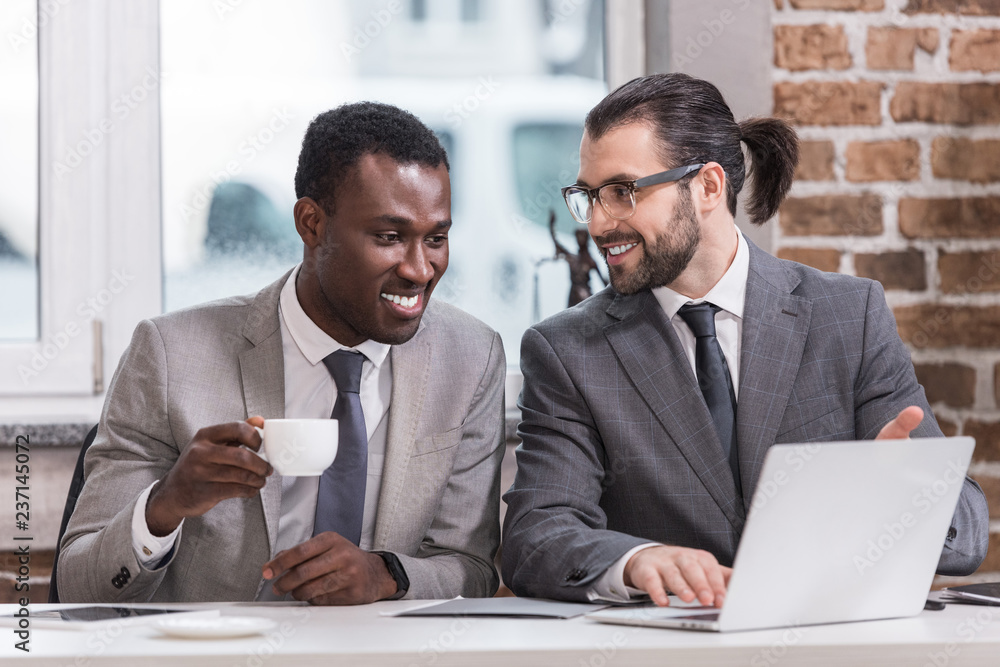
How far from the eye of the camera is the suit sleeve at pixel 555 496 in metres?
1.36

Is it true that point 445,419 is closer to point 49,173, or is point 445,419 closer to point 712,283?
point 712,283

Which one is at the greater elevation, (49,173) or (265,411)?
(49,173)

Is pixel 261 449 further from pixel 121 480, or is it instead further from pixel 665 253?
pixel 665 253

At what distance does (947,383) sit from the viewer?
7.31ft

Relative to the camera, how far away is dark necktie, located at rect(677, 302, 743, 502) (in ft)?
5.44

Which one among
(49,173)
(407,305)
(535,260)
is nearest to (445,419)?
(407,305)

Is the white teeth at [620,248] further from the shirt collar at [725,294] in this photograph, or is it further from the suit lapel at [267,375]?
the suit lapel at [267,375]

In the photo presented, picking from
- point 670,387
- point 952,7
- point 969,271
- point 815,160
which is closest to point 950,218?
point 969,271

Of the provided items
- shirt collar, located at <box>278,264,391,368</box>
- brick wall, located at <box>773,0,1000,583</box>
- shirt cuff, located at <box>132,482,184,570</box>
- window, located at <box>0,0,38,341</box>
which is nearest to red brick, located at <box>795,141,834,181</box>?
brick wall, located at <box>773,0,1000,583</box>

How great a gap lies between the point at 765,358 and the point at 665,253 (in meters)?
0.26

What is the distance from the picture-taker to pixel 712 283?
1821 millimetres

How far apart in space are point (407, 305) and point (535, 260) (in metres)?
0.71

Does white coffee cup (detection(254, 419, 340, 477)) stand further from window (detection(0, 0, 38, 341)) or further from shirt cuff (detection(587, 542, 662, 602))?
window (detection(0, 0, 38, 341))

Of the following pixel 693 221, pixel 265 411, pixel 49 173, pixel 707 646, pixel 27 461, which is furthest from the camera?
pixel 49 173
